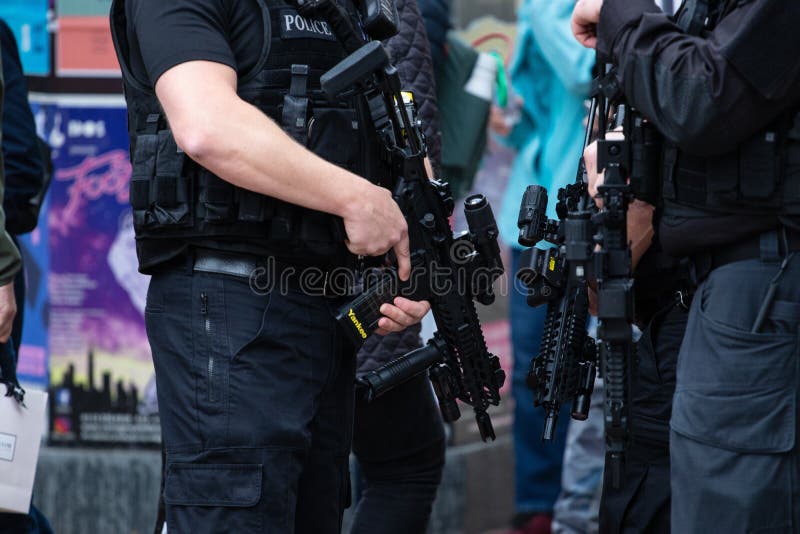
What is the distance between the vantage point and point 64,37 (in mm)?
4871


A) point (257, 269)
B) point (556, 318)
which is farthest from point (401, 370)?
point (257, 269)

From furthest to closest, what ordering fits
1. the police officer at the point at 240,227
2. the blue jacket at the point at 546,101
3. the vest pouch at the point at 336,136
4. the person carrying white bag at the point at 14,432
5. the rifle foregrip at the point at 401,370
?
the blue jacket at the point at 546,101 → the person carrying white bag at the point at 14,432 → the rifle foregrip at the point at 401,370 → the vest pouch at the point at 336,136 → the police officer at the point at 240,227

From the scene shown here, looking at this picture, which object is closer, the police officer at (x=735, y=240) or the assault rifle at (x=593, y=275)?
the police officer at (x=735, y=240)

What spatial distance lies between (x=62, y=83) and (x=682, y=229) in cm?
313

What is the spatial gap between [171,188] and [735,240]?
120cm

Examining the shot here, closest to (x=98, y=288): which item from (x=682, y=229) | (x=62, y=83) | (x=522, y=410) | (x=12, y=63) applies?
(x=62, y=83)

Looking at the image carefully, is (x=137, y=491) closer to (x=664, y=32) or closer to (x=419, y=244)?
(x=419, y=244)

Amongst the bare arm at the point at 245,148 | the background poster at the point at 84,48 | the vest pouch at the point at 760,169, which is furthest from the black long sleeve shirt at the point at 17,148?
the vest pouch at the point at 760,169

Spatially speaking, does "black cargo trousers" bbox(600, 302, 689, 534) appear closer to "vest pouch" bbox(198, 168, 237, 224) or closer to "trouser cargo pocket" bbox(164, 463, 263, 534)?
"trouser cargo pocket" bbox(164, 463, 263, 534)

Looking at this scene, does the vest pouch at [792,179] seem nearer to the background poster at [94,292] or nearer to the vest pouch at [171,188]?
the vest pouch at [171,188]

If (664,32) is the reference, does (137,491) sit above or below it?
below

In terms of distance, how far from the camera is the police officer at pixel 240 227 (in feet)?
8.22

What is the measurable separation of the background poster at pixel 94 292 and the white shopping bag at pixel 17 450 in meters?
1.47

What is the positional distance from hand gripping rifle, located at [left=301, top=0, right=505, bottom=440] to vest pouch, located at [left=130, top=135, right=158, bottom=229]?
417 mm
